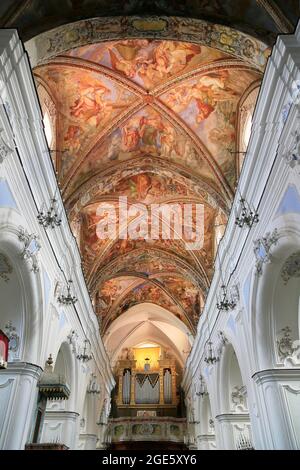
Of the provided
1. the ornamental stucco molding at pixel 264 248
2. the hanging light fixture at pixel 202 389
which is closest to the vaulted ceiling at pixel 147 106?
the ornamental stucco molding at pixel 264 248

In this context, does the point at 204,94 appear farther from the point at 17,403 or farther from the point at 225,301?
the point at 17,403

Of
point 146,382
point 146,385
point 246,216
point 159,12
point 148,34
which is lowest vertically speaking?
point 246,216

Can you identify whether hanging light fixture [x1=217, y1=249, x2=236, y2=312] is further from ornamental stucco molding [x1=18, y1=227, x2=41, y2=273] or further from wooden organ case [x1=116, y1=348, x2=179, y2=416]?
wooden organ case [x1=116, y1=348, x2=179, y2=416]

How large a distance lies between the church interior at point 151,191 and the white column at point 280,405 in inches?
1.1

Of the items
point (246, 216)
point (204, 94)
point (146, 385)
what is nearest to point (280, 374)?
point (246, 216)

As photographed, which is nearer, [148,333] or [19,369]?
[19,369]

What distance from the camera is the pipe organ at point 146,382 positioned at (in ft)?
76.2

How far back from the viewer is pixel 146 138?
12195mm

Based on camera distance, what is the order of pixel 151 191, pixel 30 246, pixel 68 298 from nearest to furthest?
pixel 30 246
pixel 68 298
pixel 151 191

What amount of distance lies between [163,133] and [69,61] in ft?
11.8

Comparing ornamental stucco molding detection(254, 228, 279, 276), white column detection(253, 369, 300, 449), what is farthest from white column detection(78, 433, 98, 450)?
ornamental stucco molding detection(254, 228, 279, 276)

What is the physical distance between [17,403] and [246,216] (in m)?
6.10

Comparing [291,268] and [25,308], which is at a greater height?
[291,268]
